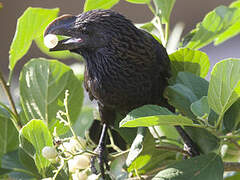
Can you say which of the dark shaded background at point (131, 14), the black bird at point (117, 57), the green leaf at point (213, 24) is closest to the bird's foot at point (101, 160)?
the black bird at point (117, 57)

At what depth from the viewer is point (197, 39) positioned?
2.44 ft

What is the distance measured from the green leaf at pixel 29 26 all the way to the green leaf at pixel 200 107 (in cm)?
30

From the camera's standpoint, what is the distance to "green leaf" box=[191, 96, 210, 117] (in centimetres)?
56

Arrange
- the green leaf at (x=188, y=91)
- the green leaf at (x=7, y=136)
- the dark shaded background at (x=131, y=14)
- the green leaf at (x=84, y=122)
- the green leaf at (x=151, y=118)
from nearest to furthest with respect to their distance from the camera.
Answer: the green leaf at (x=151, y=118)
the green leaf at (x=188, y=91)
the green leaf at (x=7, y=136)
the green leaf at (x=84, y=122)
the dark shaded background at (x=131, y=14)

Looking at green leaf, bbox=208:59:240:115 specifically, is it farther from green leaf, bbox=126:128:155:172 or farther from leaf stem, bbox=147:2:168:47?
leaf stem, bbox=147:2:168:47

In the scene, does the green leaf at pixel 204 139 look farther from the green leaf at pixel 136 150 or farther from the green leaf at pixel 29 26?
the green leaf at pixel 29 26

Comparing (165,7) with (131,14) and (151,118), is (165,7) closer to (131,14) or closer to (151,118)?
(151,118)

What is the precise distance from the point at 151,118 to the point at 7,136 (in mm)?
317

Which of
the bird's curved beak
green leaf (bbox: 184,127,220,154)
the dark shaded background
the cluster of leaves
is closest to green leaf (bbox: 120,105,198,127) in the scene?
the cluster of leaves

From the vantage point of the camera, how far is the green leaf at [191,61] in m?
0.68

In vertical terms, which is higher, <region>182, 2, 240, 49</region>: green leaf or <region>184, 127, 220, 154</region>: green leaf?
<region>182, 2, 240, 49</region>: green leaf

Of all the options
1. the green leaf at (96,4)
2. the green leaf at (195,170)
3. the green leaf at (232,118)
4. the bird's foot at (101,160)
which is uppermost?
the green leaf at (96,4)

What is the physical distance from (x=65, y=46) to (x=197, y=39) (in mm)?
231

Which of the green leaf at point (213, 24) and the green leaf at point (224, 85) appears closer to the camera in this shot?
the green leaf at point (224, 85)
